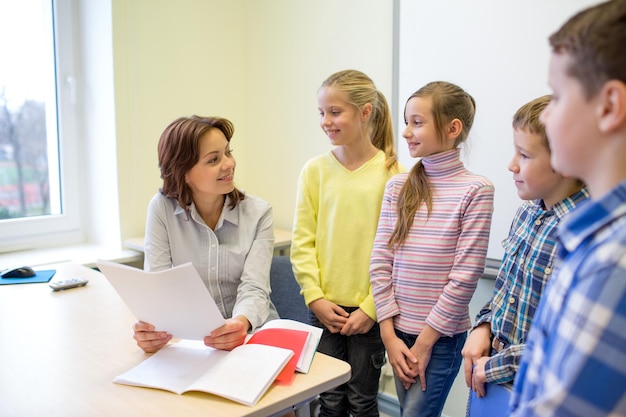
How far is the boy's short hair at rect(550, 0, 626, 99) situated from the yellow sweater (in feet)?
3.44

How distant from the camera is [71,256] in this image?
2404mm

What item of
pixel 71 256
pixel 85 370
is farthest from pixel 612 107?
pixel 71 256

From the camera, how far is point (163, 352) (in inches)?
48.7

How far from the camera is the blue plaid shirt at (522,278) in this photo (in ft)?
3.75

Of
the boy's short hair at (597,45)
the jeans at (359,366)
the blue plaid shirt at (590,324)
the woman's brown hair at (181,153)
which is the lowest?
the jeans at (359,366)

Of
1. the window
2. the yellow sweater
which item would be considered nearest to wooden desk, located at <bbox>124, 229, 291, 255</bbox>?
the window

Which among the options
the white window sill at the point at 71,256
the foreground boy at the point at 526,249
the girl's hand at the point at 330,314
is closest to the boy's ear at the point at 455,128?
the foreground boy at the point at 526,249

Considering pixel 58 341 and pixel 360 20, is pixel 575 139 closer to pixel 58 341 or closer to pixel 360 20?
pixel 58 341

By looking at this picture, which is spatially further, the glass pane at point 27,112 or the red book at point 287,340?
the glass pane at point 27,112

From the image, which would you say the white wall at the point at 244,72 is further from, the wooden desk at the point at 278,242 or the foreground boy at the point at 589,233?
the foreground boy at the point at 589,233

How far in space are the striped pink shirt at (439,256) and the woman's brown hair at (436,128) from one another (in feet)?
0.07

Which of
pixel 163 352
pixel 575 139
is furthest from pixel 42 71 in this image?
pixel 575 139

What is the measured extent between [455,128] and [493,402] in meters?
0.73

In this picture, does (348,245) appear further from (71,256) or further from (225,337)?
(71,256)
